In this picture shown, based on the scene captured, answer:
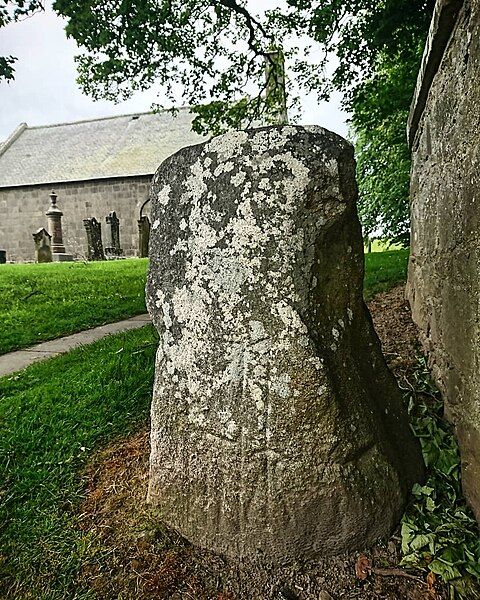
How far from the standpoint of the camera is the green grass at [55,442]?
1.99 m

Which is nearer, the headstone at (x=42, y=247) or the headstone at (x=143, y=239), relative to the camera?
the headstone at (x=42, y=247)

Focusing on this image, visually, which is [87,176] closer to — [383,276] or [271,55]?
[271,55]

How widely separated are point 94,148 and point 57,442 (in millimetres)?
25754

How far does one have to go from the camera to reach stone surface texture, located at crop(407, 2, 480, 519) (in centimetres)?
204

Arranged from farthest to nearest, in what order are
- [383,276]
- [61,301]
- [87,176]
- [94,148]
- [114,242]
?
1. [94,148]
2. [87,176]
3. [114,242]
4. [61,301]
5. [383,276]

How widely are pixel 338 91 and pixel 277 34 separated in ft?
11.7

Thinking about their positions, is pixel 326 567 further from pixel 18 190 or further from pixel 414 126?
pixel 18 190

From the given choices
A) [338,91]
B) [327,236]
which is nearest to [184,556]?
[327,236]

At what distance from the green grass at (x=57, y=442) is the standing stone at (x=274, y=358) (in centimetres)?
53

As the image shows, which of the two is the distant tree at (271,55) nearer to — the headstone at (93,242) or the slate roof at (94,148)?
the headstone at (93,242)

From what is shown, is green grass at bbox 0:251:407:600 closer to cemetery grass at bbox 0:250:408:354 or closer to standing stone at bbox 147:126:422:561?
standing stone at bbox 147:126:422:561

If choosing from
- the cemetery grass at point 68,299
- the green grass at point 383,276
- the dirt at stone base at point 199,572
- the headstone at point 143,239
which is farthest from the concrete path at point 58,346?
the headstone at point 143,239

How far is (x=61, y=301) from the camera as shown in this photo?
24.2ft

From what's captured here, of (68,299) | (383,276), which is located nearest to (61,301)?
(68,299)
